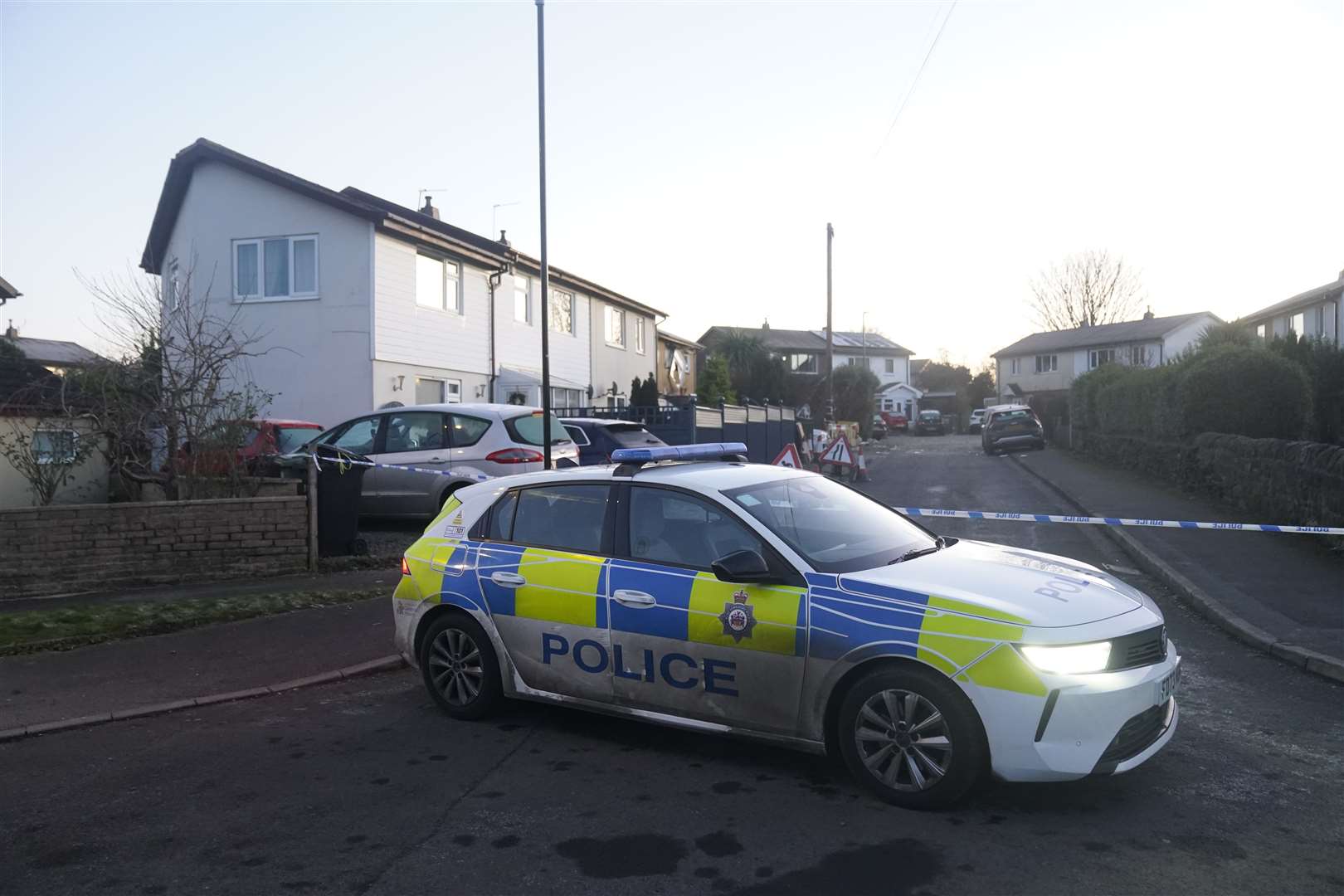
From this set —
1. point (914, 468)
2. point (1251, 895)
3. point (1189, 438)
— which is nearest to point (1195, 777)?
point (1251, 895)

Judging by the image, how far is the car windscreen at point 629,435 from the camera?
57.4 ft

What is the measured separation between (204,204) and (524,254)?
726cm

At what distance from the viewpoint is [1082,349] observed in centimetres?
6712

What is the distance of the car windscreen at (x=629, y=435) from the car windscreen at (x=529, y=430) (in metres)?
3.24

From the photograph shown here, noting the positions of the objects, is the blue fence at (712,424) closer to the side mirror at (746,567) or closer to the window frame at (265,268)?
the window frame at (265,268)

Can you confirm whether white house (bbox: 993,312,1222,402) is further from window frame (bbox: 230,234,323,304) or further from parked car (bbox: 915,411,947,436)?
window frame (bbox: 230,234,323,304)

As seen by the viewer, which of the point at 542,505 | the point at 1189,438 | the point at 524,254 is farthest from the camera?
the point at 524,254

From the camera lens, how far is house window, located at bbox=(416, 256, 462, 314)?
2244 cm

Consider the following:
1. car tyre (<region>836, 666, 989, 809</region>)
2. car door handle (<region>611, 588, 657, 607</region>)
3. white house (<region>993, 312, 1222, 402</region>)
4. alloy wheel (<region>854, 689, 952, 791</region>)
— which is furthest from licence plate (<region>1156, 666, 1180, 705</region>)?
white house (<region>993, 312, 1222, 402</region>)

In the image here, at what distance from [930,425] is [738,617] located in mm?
68458

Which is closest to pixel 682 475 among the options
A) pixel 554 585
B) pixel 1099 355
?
pixel 554 585

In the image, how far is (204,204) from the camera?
2183 cm

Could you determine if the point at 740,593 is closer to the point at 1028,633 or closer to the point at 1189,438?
the point at 1028,633

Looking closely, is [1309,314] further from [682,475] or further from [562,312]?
[682,475]
